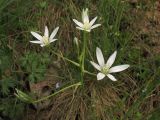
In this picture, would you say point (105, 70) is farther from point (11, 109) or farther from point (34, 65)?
point (11, 109)

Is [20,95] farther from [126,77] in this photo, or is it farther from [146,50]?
[146,50]

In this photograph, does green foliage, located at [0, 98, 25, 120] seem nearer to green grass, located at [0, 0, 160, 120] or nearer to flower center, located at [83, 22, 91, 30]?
green grass, located at [0, 0, 160, 120]

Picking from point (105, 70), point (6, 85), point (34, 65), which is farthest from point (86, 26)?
point (6, 85)

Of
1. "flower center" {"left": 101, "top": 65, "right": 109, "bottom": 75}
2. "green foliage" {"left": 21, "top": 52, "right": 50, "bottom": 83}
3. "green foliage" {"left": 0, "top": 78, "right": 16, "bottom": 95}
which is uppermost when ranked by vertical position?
"flower center" {"left": 101, "top": 65, "right": 109, "bottom": 75}

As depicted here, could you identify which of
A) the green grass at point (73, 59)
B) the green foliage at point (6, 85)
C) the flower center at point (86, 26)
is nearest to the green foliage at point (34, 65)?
the green grass at point (73, 59)

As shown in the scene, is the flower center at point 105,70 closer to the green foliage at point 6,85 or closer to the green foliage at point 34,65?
the green foliage at point 34,65

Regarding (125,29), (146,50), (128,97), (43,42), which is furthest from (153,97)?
(43,42)

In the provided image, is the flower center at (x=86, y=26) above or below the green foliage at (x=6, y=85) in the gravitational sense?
above

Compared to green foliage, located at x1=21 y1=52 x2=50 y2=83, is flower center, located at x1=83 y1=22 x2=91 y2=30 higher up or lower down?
higher up

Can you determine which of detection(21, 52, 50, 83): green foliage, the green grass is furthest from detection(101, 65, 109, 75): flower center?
detection(21, 52, 50, 83): green foliage
